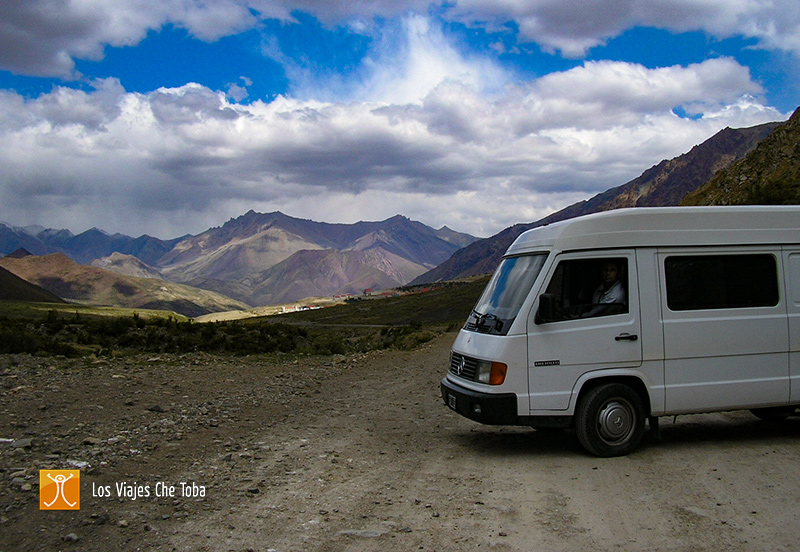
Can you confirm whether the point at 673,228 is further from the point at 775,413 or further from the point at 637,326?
the point at 775,413

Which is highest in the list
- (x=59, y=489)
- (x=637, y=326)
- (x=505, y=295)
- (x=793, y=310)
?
(x=505, y=295)

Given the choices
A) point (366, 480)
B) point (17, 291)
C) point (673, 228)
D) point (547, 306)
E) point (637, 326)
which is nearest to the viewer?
point (366, 480)

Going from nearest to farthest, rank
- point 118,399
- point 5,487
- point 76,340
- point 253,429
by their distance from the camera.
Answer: point 5,487
point 253,429
point 118,399
point 76,340

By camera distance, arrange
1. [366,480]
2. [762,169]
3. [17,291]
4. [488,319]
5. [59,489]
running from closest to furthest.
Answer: [59,489] → [366,480] → [488,319] → [762,169] → [17,291]

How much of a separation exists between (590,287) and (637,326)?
2.60 feet

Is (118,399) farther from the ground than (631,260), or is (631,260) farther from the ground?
(631,260)

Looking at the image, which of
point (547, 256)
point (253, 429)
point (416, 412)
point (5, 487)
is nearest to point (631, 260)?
point (547, 256)

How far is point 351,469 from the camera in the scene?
24.0 feet

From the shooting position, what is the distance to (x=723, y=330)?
7.84 metres

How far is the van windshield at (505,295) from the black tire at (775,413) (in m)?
4.33

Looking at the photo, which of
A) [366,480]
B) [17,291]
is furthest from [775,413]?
[17,291]

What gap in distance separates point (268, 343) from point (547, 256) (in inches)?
727

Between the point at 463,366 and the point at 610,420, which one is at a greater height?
the point at 463,366

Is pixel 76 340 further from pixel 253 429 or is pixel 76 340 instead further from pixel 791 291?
pixel 791 291
